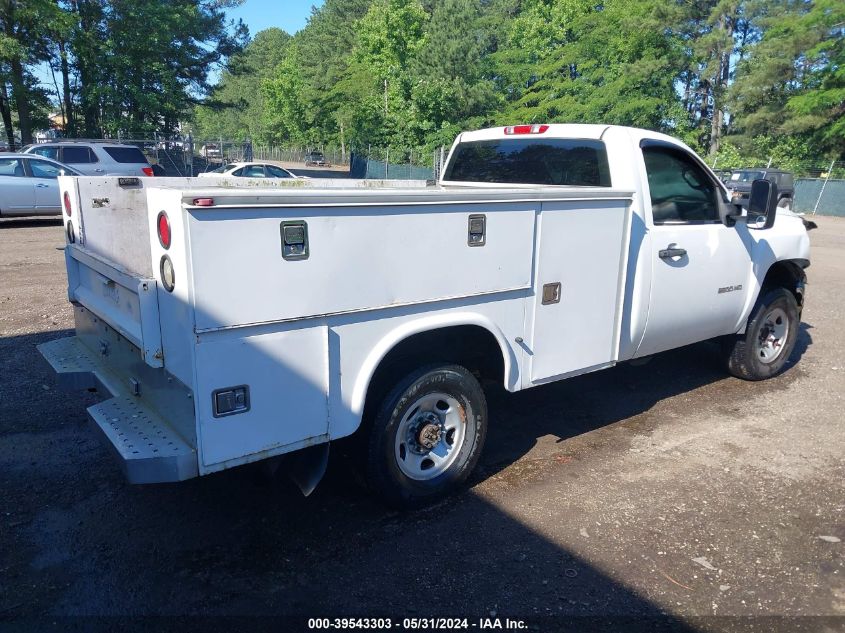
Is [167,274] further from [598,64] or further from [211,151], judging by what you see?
[211,151]

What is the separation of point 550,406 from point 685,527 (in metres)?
1.93

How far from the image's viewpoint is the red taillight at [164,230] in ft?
9.46

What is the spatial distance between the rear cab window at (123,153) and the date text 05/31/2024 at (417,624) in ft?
64.1

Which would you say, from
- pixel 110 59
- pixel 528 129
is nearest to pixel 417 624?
pixel 528 129

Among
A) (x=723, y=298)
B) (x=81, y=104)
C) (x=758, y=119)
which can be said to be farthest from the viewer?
(x=758, y=119)

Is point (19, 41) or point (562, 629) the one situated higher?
point (19, 41)

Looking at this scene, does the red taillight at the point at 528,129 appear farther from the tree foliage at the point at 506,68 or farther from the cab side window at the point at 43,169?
the tree foliage at the point at 506,68

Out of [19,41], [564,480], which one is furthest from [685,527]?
[19,41]

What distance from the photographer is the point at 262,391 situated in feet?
10.1

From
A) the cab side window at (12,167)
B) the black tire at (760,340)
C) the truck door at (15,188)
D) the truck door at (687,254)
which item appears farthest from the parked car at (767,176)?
the cab side window at (12,167)

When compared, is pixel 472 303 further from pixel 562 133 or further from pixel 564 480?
pixel 562 133

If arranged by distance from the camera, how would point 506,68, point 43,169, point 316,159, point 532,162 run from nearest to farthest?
point 532,162
point 43,169
point 506,68
point 316,159

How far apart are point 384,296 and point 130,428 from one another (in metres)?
1.41

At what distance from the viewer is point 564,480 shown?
4383mm
